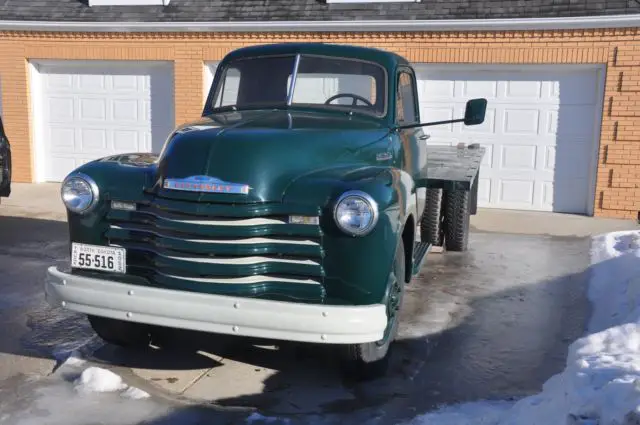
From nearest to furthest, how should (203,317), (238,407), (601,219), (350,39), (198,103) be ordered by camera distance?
(203,317) < (238,407) < (601,219) < (350,39) < (198,103)

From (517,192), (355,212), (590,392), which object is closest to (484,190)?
(517,192)

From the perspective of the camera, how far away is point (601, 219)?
397 inches

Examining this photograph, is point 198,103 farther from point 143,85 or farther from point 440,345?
point 440,345

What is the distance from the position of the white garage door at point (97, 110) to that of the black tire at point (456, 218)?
6303mm

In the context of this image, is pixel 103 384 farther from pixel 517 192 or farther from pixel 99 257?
pixel 517 192

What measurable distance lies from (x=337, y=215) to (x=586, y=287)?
4002 millimetres

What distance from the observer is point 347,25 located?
10.8m

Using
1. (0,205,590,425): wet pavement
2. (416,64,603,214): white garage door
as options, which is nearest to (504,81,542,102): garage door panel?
(416,64,603,214): white garage door

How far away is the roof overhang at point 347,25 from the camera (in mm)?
9828

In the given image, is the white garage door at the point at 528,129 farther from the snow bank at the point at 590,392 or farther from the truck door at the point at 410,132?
the snow bank at the point at 590,392

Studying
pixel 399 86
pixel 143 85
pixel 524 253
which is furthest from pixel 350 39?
pixel 399 86

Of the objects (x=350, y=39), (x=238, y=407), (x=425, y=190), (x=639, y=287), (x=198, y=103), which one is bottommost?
(x=238, y=407)

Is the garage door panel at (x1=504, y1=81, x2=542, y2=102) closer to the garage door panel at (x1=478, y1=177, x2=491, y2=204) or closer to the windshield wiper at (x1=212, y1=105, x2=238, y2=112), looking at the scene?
the garage door panel at (x1=478, y1=177, x2=491, y2=204)

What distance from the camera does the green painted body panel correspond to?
371 cm
